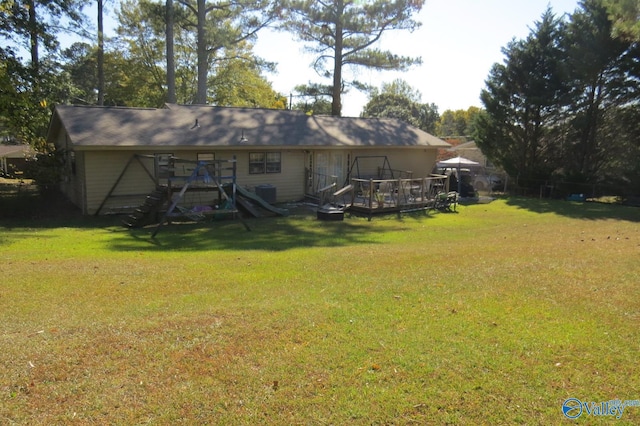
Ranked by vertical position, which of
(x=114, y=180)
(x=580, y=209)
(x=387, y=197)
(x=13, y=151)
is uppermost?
(x=13, y=151)

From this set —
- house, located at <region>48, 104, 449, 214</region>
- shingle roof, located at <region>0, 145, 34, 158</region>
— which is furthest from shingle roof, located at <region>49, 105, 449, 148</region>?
shingle roof, located at <region>0, 145, 34, 158</region>

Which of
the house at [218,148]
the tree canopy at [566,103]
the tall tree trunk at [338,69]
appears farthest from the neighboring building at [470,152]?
the house at [218,148]

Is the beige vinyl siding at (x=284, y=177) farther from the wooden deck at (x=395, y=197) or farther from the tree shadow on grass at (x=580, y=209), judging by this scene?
the tree shadow on grass at (x=580, y=209)

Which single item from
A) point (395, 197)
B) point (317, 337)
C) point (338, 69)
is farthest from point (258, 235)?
point (338, 69)

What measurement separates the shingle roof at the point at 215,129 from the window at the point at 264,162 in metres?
0.65

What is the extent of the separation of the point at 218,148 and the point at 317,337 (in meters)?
13.6

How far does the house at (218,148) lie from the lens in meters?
15.5

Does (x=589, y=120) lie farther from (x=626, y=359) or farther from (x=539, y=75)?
(x=626, y=359)

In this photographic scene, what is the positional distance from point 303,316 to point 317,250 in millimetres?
5034

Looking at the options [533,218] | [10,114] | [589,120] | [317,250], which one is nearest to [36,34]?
[10,114]

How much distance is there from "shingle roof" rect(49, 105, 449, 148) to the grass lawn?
7482 millimetres

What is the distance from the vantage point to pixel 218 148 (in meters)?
17.2

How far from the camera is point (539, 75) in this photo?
25.1m

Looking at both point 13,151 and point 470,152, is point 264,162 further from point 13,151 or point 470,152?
point 13,151
